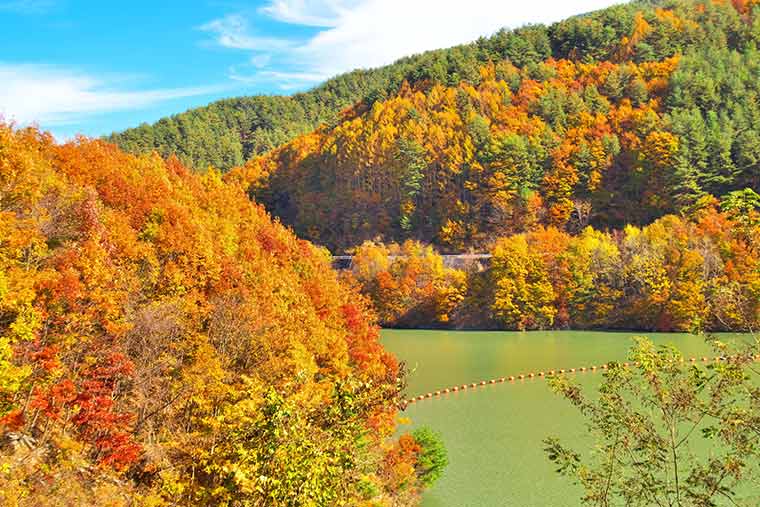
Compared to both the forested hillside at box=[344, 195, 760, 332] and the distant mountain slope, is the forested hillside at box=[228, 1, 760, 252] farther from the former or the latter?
the forested hillside at box=[344, 195, 760, 332]

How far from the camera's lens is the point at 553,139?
62.8 meters

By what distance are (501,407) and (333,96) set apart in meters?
119

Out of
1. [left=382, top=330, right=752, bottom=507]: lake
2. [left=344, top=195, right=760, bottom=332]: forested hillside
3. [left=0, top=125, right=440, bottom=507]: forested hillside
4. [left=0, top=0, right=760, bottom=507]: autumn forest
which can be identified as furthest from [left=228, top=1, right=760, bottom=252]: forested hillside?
[left=0, top=125, right=440, bottom=507]: forested hillside

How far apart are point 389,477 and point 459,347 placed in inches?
1024

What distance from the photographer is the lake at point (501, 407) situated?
16906 millimetres

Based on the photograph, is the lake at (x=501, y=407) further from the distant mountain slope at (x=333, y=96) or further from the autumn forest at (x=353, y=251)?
the distant mountain slope at (x=333, y=96)

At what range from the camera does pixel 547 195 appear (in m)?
61.3

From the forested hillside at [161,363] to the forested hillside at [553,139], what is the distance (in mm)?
42529

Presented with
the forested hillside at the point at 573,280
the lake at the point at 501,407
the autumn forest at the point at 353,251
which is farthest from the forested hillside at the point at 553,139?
the lake at the point at 501,407

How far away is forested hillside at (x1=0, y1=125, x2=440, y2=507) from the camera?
6711 millimetres

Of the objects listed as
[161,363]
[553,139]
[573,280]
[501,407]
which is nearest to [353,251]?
[553,139]

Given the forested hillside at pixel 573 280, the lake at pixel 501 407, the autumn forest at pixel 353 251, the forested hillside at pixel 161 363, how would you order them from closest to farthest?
1. the forested hillside at pixel 161 363
2. the autumn forest at pixel 353 251
3. the lake at pixel 501 407
4. the forested hillside at pixel 573 280

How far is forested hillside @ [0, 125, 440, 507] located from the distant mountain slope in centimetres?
6137

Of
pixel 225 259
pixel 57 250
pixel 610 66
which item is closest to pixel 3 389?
pixel 57 250
